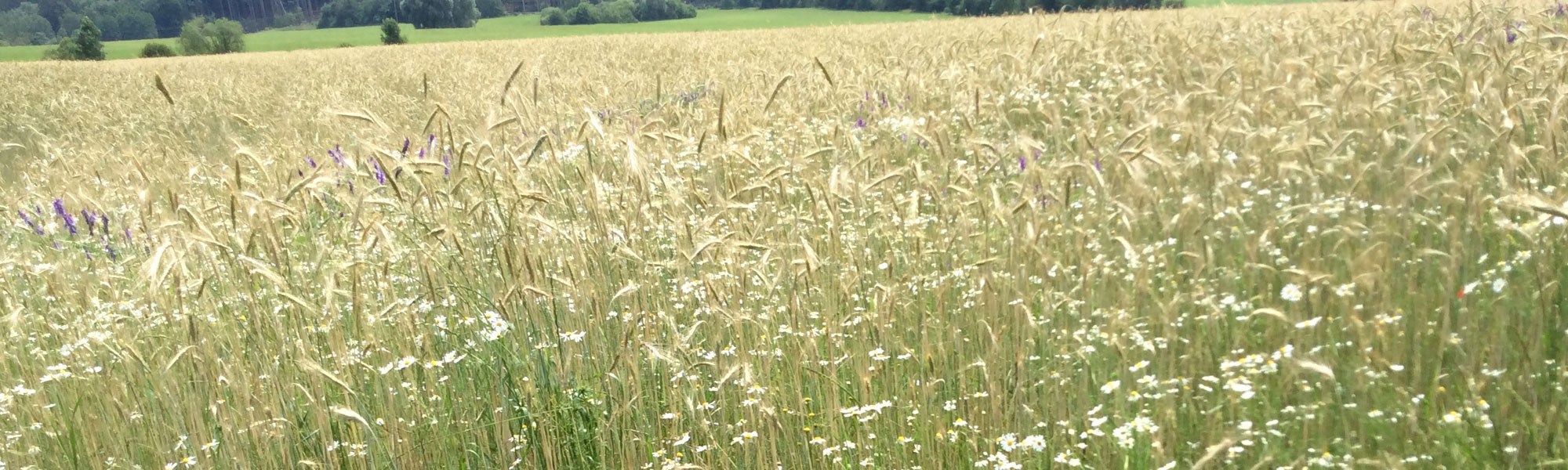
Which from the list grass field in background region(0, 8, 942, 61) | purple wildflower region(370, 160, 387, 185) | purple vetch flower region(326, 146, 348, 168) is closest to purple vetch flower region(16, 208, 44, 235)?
purple vetch flower region(326, 146, 348, 168)

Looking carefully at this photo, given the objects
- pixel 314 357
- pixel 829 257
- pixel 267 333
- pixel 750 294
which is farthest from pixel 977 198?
pixel 267 333

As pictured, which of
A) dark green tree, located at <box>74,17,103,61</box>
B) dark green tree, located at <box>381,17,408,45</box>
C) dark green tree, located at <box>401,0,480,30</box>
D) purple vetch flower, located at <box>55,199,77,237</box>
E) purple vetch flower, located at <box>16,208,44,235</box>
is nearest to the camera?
purple vetch flower, located at <box>55,199,77,237</box>

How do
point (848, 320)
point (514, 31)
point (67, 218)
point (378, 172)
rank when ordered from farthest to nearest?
point (514, 31), point (67, 218), point (378, 172), point (848, 320)

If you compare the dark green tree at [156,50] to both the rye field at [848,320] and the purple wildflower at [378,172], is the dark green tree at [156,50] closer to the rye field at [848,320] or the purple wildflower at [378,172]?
the rye field at [848,320]

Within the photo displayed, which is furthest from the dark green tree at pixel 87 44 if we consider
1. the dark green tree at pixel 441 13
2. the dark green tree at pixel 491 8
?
the dark green tree at pixel 491 8

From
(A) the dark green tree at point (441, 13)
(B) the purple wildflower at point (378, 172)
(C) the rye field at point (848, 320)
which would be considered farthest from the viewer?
(A) the dark green tree at point (441, 13)

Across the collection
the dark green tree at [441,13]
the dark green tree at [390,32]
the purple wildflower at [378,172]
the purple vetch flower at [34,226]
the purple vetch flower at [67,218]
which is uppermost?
the dark green tree at [441,13]

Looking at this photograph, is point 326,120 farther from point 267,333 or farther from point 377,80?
point 377,80

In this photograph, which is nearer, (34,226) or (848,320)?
(848,320)

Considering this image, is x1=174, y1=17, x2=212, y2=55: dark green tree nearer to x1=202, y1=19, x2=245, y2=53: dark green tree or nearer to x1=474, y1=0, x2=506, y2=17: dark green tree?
x1=202, y1=19, x2=245, y2=53: dark green tree

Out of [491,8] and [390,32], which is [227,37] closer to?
[390,32]

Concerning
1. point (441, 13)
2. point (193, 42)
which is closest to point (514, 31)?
point (193, 42)

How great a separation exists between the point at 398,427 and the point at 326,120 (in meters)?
6.71

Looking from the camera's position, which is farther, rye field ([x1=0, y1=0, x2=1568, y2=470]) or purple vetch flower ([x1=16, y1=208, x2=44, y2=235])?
purple vetch flower ([x1=16, y1=208, x2=44, y2=235])
